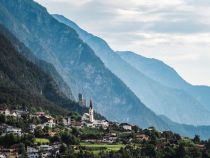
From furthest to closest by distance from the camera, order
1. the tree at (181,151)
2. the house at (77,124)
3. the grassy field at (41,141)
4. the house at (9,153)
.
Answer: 1. the house at (77,124)
2. the tree at (181,151)
3. the grassy field at (41,141)
4. the house at (9,153)

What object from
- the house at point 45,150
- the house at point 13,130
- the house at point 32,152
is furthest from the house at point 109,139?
the house at point 32,152

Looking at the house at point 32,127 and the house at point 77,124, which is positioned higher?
the house at point 77,124

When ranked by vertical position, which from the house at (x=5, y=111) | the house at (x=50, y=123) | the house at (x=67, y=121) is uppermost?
the house at (x=5, y=111)

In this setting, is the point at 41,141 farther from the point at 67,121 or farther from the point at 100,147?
the point at 67,121

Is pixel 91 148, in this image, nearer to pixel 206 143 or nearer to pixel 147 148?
pixel 147 148

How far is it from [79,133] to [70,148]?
24775mm

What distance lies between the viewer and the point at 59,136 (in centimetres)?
13975

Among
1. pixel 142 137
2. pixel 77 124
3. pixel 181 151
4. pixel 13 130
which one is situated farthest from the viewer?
pixel 77 124

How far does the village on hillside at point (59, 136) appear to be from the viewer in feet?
415

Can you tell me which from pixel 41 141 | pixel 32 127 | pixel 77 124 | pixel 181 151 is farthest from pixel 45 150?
pixel 77 124

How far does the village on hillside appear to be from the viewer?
12638 cm

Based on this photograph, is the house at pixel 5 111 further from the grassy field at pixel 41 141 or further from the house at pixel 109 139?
the grassy field at pixel 41 141

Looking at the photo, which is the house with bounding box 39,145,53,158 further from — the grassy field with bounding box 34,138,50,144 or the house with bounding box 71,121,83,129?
the house with bounding box 71,121,83,129

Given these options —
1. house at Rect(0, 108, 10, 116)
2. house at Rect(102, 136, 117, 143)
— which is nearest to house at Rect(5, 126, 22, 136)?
house at Rect(0, 108, 10, 116)
